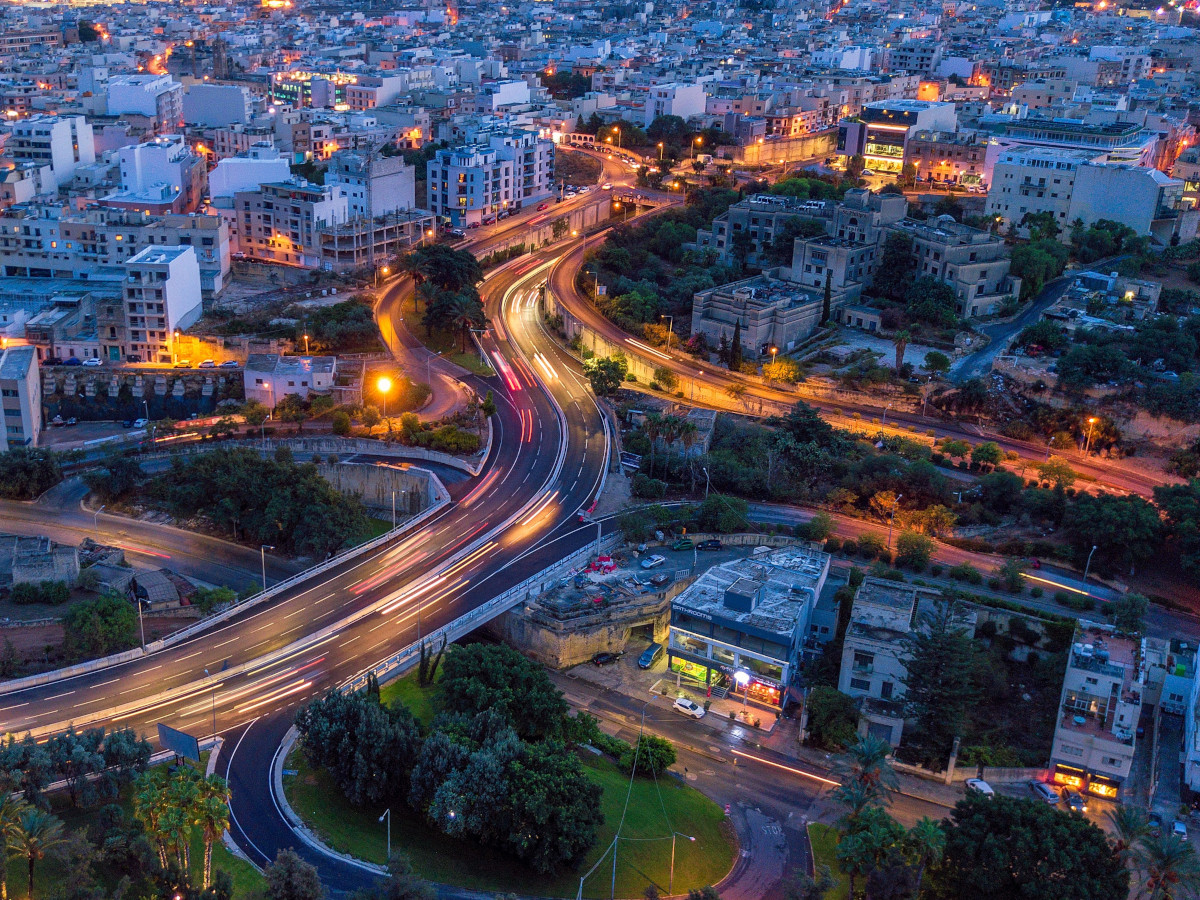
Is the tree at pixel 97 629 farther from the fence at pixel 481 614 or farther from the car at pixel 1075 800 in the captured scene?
the car at pixel 1075 800

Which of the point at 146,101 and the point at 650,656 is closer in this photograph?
the point at 650,656

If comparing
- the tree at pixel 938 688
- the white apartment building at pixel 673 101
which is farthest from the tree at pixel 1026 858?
the white apartment building at pixel 673 101

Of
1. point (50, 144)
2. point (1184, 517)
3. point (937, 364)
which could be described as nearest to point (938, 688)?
point (1184, 517)

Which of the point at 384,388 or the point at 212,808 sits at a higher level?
the point at 212,808

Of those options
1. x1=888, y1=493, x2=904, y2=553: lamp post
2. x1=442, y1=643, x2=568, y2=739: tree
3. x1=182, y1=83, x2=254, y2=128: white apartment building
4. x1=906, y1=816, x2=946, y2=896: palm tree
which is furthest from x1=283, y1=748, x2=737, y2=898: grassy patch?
x1=182, y1=83, x2=254, y2=128: white apartment building

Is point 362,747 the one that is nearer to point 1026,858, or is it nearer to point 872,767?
point 872,767

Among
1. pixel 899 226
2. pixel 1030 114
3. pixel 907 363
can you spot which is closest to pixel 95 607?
pixel 907 363
